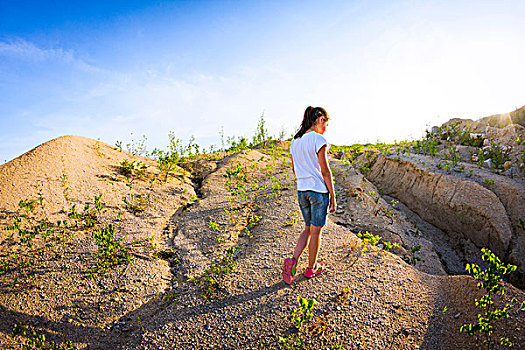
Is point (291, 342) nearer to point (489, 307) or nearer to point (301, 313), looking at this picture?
point (301, 313)

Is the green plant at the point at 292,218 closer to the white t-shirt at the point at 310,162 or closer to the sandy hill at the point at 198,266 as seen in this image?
the sandy hill at the point at 198,266

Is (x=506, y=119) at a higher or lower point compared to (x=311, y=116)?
lower

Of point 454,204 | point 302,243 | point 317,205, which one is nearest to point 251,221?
point 302,243

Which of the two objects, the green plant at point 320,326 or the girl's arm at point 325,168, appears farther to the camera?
the girl's arm at point 325,168

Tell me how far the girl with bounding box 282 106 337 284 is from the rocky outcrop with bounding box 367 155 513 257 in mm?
5432

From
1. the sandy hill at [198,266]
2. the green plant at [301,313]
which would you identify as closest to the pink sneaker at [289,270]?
the sandy hill at [198,266]

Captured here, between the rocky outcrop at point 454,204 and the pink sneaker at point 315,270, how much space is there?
5.12 m

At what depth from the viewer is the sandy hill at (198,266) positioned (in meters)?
3.47

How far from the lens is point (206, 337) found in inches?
134

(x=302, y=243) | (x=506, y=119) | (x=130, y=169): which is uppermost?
(x=130, y=169)

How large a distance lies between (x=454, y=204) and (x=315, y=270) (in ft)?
18.1

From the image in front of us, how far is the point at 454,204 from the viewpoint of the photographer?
7.61 meters

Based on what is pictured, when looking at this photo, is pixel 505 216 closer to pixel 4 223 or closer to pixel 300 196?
pixel 300 196

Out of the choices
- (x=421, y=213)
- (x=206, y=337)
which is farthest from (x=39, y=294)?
(x=421, y=213)
